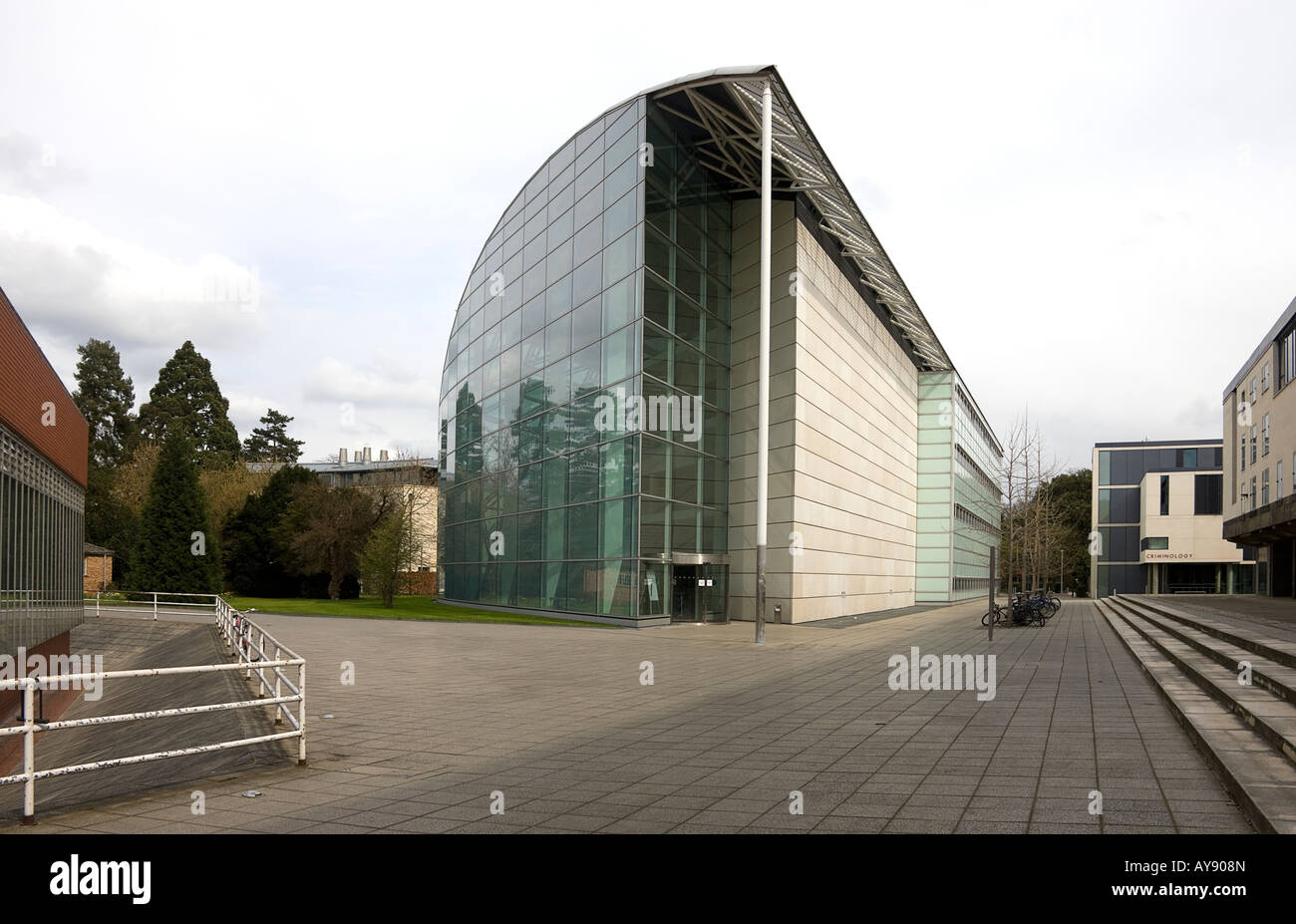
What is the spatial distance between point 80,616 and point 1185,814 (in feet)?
107

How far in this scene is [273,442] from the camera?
91688 mm

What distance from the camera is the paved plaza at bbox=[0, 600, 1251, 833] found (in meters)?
6.04

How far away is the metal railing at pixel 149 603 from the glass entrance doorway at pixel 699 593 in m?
15.6

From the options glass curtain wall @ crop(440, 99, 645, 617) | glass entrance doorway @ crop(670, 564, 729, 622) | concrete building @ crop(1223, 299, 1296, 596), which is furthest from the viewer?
concrete building @ crop(1223, 299, 1296, 596)

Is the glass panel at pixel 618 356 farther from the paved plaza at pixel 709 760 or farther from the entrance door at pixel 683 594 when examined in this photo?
the paved plaza at pixel 709 760

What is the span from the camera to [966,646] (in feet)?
69.3

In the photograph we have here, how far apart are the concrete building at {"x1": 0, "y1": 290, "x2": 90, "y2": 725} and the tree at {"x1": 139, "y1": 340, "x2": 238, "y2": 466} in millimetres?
52661

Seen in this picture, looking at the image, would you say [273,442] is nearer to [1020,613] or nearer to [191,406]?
[191,406]

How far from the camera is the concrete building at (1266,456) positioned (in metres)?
39.3

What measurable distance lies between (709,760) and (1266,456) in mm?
47387

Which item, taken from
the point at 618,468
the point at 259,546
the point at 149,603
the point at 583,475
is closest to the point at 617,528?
the point at 618,468

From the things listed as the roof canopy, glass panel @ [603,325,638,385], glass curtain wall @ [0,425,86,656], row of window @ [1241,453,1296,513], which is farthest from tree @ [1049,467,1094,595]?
glass curtain wall @ [0,425,86,656]

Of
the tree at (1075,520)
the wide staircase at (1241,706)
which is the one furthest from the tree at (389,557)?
the tree at (1075,520)

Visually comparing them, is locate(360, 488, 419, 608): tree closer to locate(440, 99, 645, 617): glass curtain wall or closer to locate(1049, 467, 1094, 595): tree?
locate(440, 99, 645, 617): glass curtain wall
